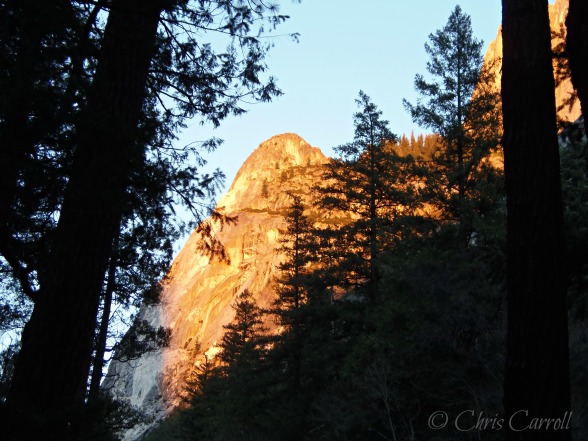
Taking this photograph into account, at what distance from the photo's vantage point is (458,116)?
16.6 metres

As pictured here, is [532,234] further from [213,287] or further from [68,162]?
[213,287]

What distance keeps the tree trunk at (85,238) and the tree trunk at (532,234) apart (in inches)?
104

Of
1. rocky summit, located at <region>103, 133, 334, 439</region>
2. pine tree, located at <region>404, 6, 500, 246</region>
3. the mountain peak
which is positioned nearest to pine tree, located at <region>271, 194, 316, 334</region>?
pine tree, located at <region>404, 6, 500, 246</region>

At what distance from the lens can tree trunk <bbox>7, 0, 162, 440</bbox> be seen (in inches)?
129

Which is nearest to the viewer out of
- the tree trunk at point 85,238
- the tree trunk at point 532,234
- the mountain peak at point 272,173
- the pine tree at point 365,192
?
the tree trunk at point 532,234

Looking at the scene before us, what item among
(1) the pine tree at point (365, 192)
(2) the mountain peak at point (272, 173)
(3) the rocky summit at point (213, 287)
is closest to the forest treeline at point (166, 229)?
(1) the pine tree at point (365, 192)

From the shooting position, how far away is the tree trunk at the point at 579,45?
4.48 m

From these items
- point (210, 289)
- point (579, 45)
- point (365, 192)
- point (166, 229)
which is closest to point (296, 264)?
point (365, 192)

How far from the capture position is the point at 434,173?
16141 millimetres

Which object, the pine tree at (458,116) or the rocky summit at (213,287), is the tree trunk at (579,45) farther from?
the rocky summit at (213,287)

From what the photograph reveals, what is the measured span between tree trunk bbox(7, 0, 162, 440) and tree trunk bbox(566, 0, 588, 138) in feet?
12.0

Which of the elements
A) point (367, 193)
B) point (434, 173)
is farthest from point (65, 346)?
point (367, 193)

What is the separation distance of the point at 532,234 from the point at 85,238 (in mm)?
3134

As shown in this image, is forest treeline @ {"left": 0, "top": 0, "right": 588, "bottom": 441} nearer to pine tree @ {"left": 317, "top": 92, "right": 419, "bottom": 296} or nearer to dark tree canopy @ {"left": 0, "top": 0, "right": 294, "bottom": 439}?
dark tree canopy @ {"left": 0, "top": 0, "right": 294, "bottom": 439}
